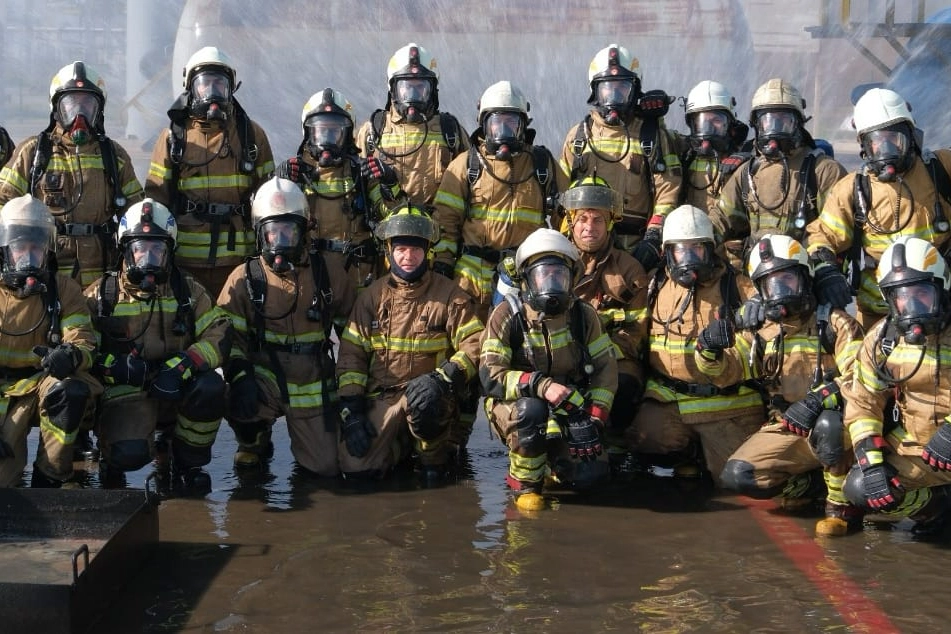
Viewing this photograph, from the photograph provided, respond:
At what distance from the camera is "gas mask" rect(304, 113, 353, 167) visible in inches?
307

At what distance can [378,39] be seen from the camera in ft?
65.8

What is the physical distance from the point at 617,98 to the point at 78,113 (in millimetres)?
3189

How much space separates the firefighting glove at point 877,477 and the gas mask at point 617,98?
2869 mm

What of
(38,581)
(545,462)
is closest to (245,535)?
(38,581)

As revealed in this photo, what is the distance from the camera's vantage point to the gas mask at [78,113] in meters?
7.50

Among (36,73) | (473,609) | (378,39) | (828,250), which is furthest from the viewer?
(36,73)

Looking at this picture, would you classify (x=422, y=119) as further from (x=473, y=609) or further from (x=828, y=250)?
(x=473, y=609)

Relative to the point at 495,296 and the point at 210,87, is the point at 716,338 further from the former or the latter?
the point at 210,87

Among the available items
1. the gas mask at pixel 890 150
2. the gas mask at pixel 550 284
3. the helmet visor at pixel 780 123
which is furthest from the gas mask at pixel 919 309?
the helmet visor at pixel 780 123

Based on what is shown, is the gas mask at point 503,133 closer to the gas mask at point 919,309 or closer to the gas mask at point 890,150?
the gas mask at point 890,150

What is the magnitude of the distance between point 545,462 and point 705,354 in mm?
986

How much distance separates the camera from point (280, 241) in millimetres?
7062

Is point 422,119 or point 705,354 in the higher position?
point 422,119

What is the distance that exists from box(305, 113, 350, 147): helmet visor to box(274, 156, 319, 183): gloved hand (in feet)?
0.48
